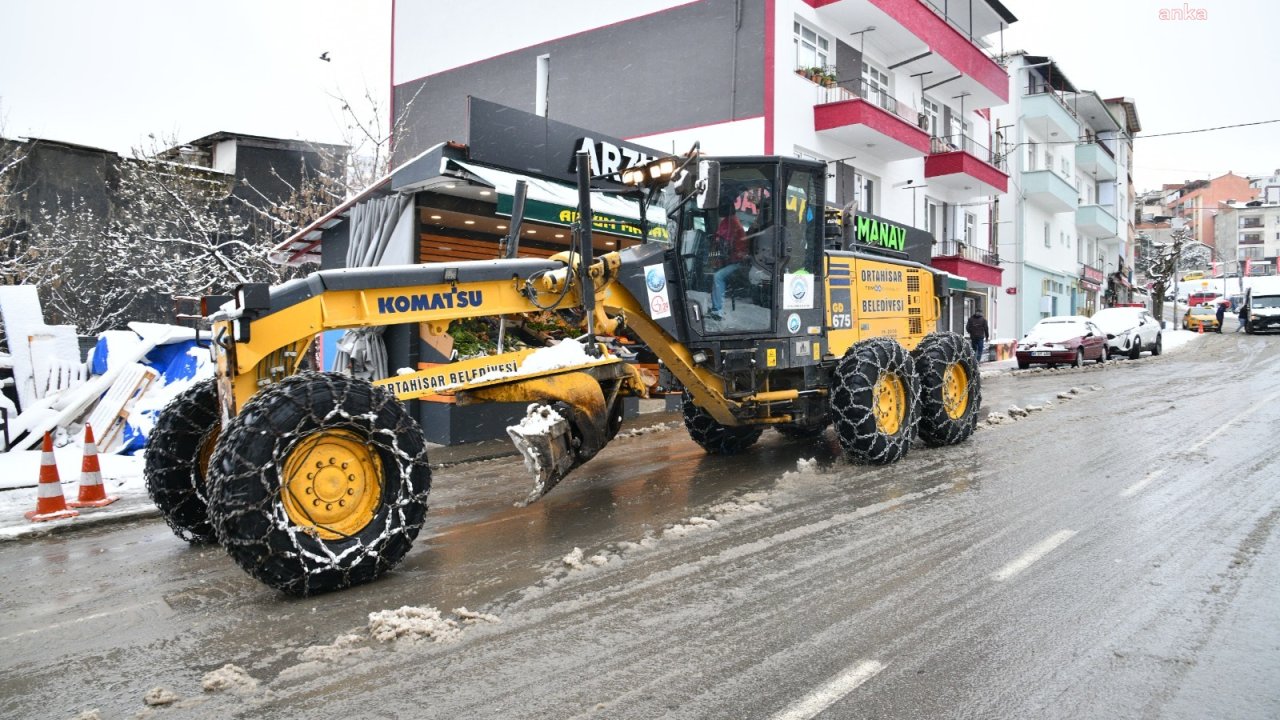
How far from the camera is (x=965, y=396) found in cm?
1006

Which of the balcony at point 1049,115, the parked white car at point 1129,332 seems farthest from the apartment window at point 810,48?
the balcony at point 1049,115

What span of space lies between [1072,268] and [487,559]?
45.9 meters

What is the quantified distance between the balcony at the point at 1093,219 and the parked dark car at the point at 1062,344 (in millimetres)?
22648

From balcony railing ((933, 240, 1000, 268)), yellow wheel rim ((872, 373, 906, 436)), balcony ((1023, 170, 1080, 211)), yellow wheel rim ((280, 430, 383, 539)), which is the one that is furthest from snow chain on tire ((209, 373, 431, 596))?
balcony ((1023, 170, 1080, 211))

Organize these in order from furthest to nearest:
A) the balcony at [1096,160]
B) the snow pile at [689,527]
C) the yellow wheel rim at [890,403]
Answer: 1. the balcony at [1096,160]
2. the yellow wheel rim at [890,403]
3. the snow pile at [689,527]

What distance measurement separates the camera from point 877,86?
2303 cm

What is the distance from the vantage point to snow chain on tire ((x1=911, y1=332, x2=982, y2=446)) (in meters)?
9.50

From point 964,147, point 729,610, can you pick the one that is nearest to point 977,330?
point 964,147

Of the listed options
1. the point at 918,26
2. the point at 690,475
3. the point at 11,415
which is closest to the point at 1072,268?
the point at 918,26

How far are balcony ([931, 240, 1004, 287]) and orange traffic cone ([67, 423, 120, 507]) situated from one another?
2360 cm

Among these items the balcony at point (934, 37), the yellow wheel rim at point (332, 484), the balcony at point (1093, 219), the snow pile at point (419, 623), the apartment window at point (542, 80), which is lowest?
the snow pile at point (419, 623)

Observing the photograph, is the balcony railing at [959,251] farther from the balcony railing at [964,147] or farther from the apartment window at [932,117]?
the apartment window at [932,117]

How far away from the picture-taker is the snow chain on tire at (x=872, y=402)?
8320mm

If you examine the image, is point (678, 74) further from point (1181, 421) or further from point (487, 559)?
point (487, 559)
